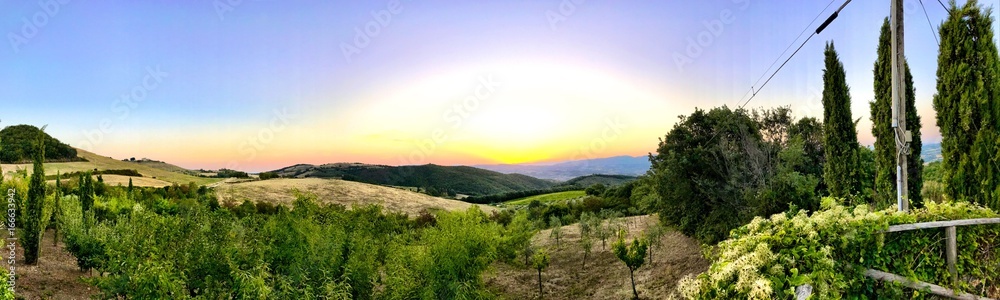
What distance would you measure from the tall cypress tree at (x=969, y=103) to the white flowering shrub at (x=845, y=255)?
4.49m

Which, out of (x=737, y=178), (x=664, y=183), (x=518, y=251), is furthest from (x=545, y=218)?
(x=737, y=178)

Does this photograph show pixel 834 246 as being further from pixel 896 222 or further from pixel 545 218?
pixel 545 218

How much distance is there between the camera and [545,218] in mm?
41281

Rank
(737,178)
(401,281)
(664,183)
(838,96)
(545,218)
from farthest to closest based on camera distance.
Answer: (545,218) < (664,183) < (737,178) < (838,96) < (401,281)

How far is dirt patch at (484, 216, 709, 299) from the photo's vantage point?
53.7 feet

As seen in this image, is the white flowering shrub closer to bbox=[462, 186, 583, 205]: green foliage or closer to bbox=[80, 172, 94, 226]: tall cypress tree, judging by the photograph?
bbox=[80, 172, 94, 226]: tall cypress tree

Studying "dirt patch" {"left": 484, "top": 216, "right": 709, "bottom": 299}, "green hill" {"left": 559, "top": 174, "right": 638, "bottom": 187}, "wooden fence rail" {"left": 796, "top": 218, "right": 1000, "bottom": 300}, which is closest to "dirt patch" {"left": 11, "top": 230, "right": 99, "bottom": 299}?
"dirt patch" {"left": 484, "top": 216, "right": 709, "bottom": 299}

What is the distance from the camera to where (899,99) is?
291 inches

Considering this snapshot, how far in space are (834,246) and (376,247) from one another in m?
10.8

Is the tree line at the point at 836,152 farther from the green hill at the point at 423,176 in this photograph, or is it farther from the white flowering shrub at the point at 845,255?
the green hill at the point at 423,176

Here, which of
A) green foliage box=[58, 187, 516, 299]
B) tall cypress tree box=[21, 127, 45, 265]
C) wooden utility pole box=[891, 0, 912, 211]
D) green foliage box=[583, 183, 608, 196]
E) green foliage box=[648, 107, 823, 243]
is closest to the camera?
wooden utility pole box=[891, 0, 912, 211]

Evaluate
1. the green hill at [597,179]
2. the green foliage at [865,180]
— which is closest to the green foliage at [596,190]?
the green hill at [597,179]

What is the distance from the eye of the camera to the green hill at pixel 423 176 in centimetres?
5741

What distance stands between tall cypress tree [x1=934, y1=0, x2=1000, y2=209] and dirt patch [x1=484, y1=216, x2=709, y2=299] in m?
7.94
